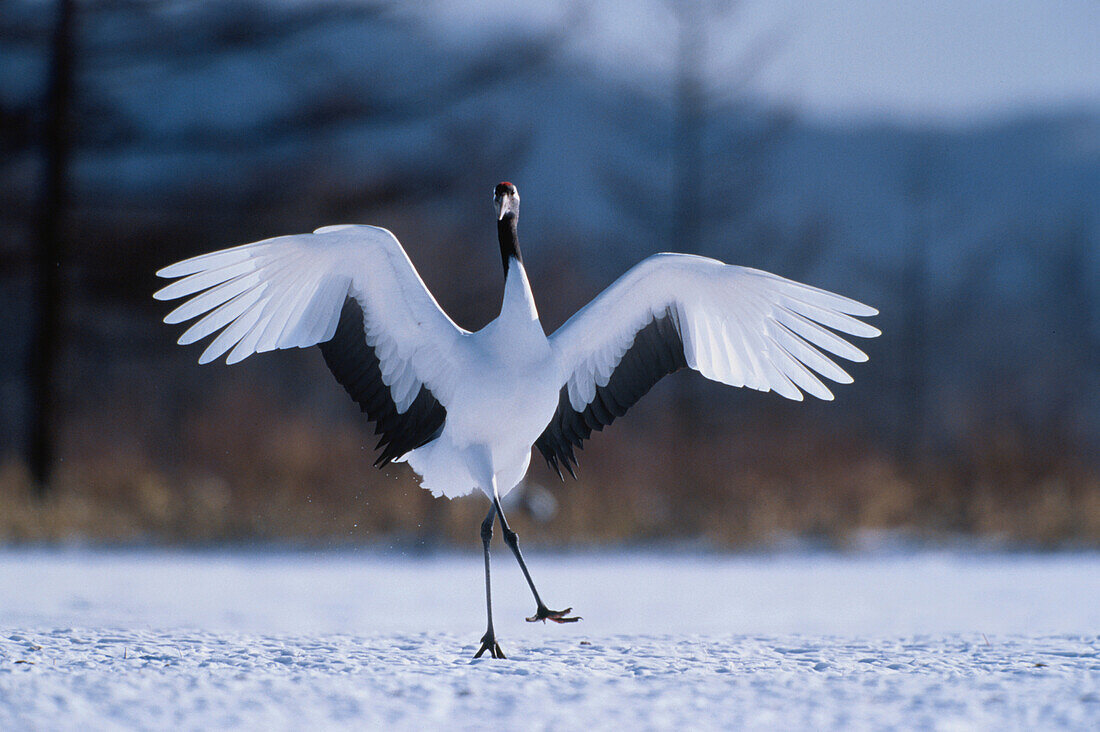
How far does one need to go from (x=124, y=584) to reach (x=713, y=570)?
451 centimetres

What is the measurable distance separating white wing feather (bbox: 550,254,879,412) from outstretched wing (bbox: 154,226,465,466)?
63 centimetres

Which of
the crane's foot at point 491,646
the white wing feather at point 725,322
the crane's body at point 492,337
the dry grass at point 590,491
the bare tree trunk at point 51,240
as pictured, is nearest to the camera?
the crane's foot at point 491,646

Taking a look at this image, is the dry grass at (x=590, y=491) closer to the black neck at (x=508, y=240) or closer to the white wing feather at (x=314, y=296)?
the white wing feather at (x=314, y=296)

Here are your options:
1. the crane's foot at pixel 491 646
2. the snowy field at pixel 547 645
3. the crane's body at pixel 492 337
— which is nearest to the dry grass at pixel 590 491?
the snowy field at pixel 547 645

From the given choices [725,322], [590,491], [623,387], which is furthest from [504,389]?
[590,491]

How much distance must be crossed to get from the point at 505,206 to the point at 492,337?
631 millimetres

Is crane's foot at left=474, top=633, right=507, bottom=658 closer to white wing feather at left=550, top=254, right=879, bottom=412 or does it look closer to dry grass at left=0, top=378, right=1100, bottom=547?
white wing feather at left=550, top=254, right=879, bottom=412

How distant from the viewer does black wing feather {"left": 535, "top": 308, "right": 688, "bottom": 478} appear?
214 inches

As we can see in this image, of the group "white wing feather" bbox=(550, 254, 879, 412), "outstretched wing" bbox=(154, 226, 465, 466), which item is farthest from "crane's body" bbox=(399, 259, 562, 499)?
"white wing feather" bbox=(550, 254, 879, 412)

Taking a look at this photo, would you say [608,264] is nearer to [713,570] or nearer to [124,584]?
[713,570]

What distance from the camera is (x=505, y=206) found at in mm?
5074

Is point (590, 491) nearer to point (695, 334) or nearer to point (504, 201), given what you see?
point (695, 334)

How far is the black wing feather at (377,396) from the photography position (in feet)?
17.0

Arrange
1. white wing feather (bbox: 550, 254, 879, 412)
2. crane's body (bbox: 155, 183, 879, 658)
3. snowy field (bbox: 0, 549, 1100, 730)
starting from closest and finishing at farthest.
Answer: snowy field (bbox: 0, 549, 1100, 730) < crane's body (bbox: 155, 183, 879, 658) < white wing feather (bbox: 550, 254, 879, 412)
